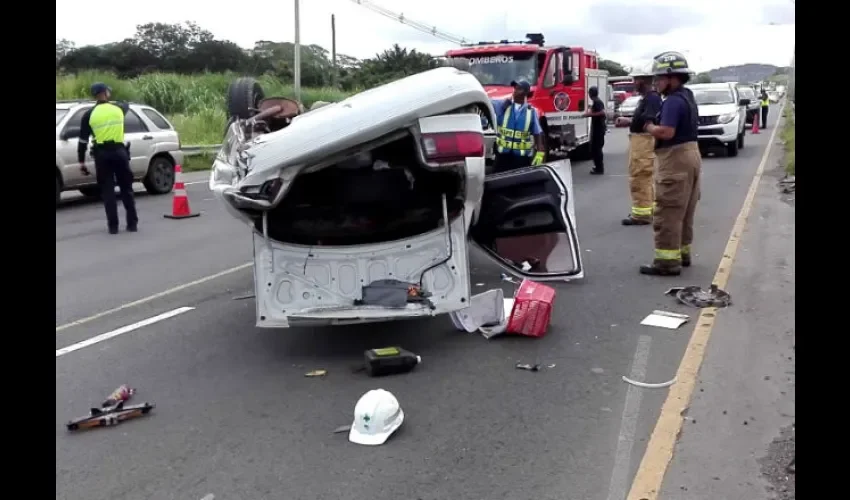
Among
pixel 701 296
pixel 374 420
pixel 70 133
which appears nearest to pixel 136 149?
pixel 70 133

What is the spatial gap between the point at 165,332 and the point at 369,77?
39.9m

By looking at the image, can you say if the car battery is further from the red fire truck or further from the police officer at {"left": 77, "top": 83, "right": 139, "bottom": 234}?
the red fire truck

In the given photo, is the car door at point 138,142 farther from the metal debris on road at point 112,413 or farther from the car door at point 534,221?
the metal debris on road at point 112,413

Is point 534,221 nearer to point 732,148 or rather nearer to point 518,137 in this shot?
point 518,137

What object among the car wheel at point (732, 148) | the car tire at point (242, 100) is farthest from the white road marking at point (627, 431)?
the car wheel at point (732, 148)

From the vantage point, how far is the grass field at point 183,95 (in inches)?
1063

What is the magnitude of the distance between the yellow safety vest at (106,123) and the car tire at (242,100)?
431 centimetres

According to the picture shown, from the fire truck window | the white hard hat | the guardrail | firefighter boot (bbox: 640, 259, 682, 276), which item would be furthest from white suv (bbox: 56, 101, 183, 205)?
the white hard hat

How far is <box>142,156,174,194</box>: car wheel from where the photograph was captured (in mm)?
15508

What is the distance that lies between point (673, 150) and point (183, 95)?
28097 millimetres

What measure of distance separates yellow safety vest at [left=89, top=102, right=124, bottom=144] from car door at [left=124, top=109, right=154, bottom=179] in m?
3.68
